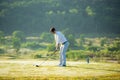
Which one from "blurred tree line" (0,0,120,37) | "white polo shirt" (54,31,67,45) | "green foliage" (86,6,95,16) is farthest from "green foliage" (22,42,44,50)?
"white polo shirt" (54,31,67,45)

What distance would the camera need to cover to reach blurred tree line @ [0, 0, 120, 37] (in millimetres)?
45562

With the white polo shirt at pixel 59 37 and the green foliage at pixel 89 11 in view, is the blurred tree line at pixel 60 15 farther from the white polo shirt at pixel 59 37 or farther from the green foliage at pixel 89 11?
the white polo shirt at pixel 59 37

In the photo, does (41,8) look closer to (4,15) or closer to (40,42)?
(4,15)

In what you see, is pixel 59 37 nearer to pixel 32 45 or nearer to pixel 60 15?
pixel 32 45

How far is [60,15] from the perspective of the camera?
47.7 meters

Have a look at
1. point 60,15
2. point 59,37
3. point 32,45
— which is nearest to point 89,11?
point 60,15

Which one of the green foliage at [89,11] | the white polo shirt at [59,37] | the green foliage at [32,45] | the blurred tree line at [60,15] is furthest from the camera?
the green foliage at [89,11]

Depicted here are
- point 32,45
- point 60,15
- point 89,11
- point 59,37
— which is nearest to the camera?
point 59,37

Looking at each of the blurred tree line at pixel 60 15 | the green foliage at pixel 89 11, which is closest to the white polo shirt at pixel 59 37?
the blurred tree line at pixel 60 15

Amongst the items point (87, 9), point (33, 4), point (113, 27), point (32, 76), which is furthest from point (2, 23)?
point (32, 76)

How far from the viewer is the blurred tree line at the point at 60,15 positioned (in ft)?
149

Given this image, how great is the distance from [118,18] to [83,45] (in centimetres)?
1856

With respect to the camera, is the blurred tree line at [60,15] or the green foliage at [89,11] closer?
the blurred tree line at [60,15]

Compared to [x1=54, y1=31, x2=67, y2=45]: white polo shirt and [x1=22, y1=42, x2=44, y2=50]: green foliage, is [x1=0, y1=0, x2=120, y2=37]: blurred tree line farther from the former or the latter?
[x1=54, y1=31, x2=67, y2=45]: white polo shirt
